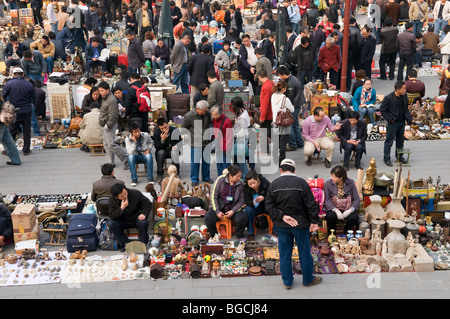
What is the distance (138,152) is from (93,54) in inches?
286

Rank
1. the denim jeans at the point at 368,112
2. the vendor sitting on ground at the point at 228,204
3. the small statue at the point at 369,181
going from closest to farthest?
1. the vendor sitting on ground at the point at 228,204
2. the small statue at the point at 369,181
3. the denim jeans at the point at 368,112

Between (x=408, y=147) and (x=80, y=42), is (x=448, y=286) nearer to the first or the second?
(x=408, y=147)

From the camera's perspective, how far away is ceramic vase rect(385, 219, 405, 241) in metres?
9.37

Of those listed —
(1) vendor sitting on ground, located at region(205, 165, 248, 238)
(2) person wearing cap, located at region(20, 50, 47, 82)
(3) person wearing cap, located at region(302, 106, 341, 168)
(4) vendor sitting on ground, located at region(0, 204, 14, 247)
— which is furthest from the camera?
(2) person wearing cap, located at region(20, 50, 47, 82)

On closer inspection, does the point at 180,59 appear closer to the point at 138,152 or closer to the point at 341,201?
the point at 138,152

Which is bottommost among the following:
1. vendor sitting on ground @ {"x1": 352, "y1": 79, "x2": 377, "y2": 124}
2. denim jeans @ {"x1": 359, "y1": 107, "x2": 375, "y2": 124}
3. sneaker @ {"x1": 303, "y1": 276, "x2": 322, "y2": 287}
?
sneaker @ {"x1": 303, "y1": 276, "x2": 322, "y2": 287}

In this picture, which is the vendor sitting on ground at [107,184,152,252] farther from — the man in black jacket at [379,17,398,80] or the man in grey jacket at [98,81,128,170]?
the man in black jacket at [379,17,398,80]

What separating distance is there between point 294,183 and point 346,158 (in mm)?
4441

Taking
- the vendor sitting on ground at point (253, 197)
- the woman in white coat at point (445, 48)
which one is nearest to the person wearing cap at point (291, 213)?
the vendor sitting on ground at point (253, 197)

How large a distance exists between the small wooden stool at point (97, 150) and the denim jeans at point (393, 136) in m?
5.66

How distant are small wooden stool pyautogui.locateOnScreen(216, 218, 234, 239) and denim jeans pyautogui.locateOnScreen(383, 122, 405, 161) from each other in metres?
4.11

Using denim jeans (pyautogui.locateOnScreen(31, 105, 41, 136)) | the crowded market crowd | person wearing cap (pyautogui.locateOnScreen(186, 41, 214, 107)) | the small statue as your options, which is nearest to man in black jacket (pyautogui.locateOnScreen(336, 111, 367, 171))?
the crowded market crowd

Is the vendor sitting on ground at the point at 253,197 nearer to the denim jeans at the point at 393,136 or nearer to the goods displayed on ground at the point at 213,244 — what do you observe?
the goods displayed on ground at the point at 213,244

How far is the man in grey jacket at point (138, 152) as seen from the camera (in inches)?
461
